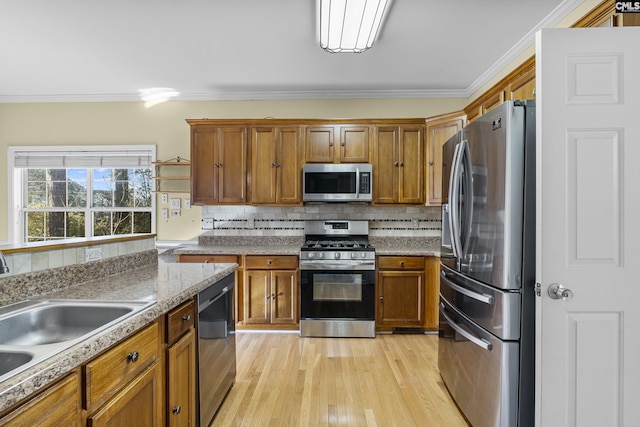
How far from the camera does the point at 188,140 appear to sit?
13.5ft

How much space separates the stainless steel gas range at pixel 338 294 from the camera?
336 cm

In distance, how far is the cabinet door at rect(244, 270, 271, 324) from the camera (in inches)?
135

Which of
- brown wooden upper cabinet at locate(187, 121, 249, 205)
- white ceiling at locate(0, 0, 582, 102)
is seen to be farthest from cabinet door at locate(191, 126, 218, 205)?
white ceiling at locate(0, 0, 582, 102)

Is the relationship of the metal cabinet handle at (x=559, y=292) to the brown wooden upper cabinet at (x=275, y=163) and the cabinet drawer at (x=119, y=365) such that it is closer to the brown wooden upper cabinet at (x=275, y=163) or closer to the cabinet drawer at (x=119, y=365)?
the cabinet drawer at (x=119, y=365)

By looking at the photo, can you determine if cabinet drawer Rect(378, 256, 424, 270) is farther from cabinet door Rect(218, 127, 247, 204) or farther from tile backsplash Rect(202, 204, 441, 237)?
cabinet door Rect(218, 127, 247, 204)

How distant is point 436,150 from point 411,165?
30 centimetres

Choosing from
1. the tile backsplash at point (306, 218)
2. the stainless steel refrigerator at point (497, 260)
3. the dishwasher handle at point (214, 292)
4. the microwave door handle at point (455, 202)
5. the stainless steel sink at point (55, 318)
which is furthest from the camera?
the tile backsplash at point (306, 218)

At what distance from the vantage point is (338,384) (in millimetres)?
2457

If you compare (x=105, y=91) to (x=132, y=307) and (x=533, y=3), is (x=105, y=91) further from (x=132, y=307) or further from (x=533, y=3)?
(x=533, y=3)

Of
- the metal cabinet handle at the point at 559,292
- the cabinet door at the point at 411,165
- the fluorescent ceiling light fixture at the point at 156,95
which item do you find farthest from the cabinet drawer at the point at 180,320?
the fluorescent ceiling light fixture at the point at 156,95

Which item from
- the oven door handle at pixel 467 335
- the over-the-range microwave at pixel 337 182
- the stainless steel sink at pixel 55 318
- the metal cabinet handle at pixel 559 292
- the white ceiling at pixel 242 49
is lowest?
the oven door handle at pixel 467 335

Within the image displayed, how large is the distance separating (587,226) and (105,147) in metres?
4.72

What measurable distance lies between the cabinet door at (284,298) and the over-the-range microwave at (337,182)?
0.86 m

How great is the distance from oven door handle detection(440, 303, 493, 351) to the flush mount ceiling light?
6.91ft
